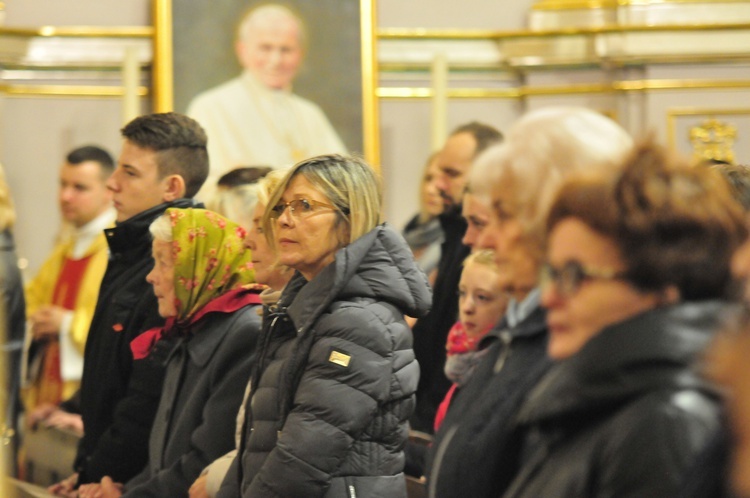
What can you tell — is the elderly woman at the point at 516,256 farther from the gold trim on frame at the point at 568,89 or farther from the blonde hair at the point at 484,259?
the gold trim on frame at the point at 568,89

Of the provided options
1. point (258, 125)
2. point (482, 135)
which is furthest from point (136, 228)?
point (258, 125)

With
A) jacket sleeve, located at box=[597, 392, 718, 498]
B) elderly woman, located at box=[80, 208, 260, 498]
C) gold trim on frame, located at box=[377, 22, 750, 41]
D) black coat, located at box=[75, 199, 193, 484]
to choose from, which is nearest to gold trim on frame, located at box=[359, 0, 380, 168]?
gold trim on frame, located at box=[377, 22, 750, 41]

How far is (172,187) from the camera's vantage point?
4.20m

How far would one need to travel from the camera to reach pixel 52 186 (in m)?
7.25

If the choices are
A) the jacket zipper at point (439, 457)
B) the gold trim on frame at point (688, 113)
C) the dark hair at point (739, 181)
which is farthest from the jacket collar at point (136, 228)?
the gold trim on frame at point (688, 113)

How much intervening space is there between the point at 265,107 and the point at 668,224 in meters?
6.01

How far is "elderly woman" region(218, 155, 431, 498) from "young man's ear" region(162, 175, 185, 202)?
100 centimetres

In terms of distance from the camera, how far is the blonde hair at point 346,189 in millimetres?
3156

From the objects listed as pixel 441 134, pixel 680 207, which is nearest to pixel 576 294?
pixel 680 207

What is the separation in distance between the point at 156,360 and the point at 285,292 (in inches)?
28.0

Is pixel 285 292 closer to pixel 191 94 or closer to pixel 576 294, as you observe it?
pixel 576 294

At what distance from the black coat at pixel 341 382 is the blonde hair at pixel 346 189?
0.17 feet

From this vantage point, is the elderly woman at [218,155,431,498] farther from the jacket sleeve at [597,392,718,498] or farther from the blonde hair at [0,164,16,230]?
the blonde hair at [0,164,16,230]

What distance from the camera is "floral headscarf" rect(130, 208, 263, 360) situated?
3.68 metres
